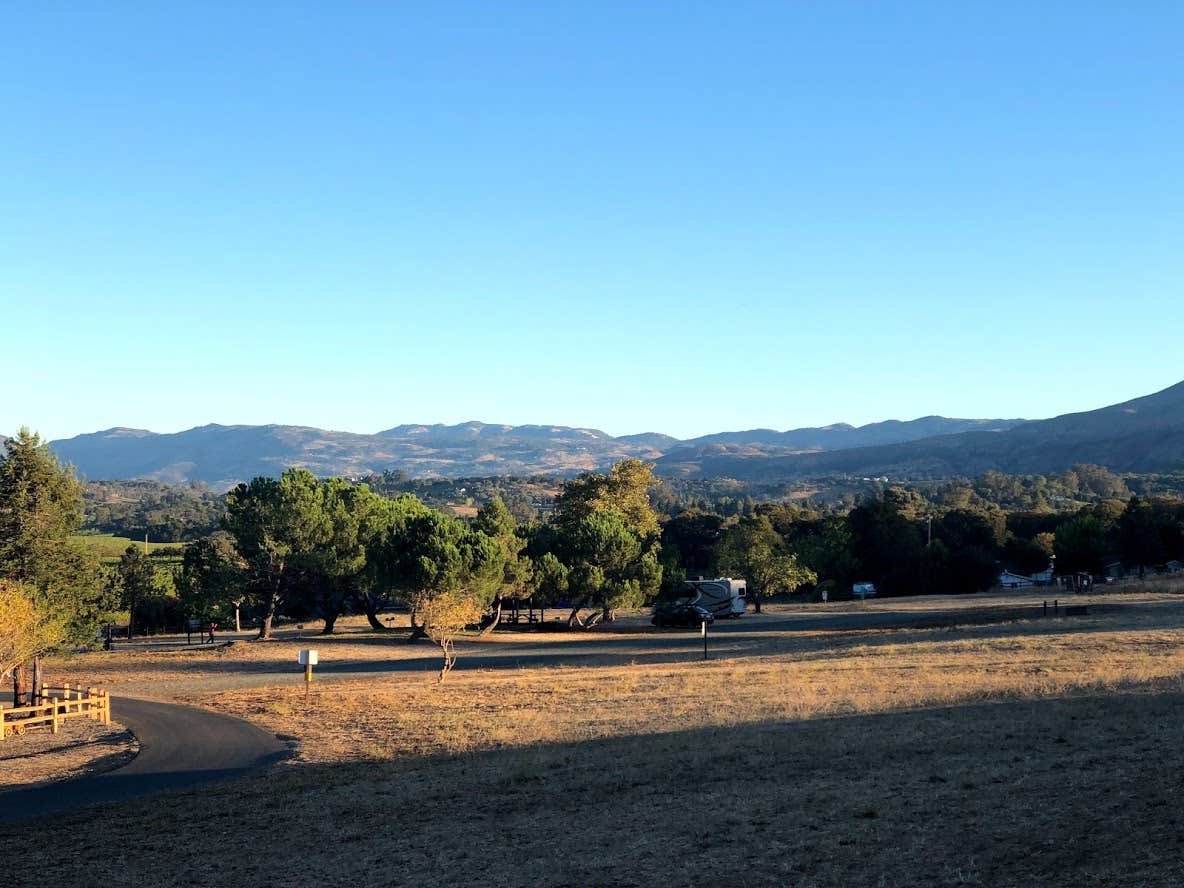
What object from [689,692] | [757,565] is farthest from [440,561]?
[757,565]

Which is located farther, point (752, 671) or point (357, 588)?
point (357, 588)

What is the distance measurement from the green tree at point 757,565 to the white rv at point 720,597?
23.8 ft

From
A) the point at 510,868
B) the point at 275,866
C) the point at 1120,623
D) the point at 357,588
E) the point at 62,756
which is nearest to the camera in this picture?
the point at 510,868

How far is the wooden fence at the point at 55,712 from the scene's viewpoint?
34.4 meters

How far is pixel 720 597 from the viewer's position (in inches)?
3110

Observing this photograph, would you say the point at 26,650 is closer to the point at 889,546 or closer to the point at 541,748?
the point at 541,748

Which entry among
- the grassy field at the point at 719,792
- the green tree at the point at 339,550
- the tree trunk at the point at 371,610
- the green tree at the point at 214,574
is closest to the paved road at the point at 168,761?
the grassy field at the point at 719,792

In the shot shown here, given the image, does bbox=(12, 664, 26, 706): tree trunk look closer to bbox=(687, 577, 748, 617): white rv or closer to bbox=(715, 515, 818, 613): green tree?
bbox=(687, 577, 748, 617): white rv

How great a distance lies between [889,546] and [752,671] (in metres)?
77.1

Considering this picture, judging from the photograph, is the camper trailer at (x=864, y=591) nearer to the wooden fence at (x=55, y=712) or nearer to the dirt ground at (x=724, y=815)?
the wooden fence at (x=55, y=712)

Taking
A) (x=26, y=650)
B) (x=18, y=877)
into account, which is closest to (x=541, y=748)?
(x=18, y=877)

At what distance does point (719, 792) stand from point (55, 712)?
27.6 metres

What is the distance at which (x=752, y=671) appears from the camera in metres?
39.2

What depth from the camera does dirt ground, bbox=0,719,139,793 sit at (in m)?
26.6
